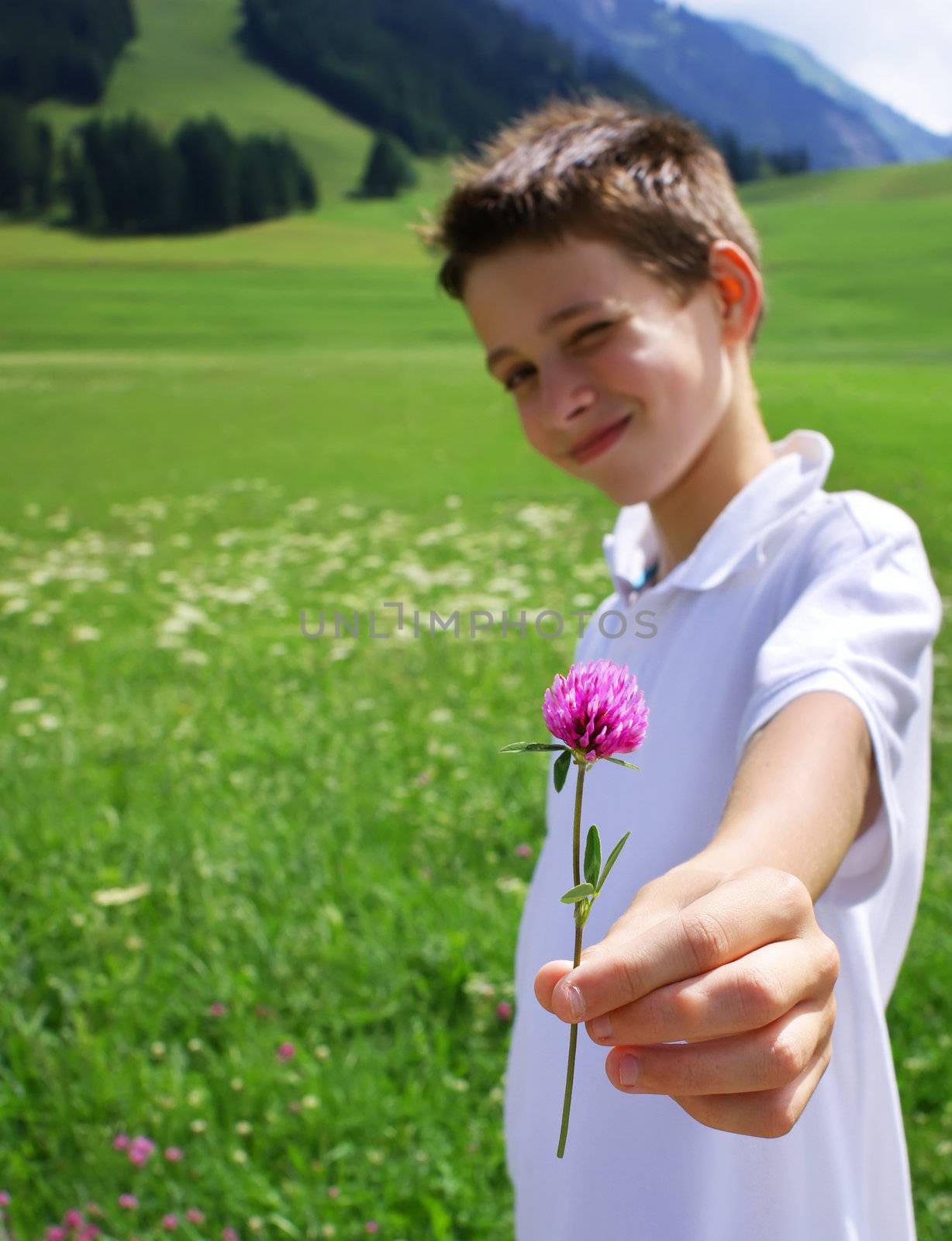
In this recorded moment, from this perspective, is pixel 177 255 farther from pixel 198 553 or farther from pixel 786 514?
pixel 786 514

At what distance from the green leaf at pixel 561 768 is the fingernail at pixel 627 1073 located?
11 cm

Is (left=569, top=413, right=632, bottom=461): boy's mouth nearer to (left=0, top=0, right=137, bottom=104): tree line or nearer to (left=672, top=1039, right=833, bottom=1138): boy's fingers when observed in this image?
(left=672, top=1039, right=833, bottom=1138): boy's fingers

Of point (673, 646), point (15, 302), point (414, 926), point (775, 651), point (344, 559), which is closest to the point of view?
point (775, 651)

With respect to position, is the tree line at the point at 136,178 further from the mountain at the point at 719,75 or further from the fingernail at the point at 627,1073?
the mountain at the point at 719,75

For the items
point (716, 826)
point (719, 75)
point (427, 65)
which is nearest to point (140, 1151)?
point (716, 826)

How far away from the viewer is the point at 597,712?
24 cm

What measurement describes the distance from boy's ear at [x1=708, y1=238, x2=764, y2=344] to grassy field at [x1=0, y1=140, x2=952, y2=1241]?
964mm

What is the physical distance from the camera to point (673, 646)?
65 centimetres

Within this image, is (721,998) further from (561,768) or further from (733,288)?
(733,288)

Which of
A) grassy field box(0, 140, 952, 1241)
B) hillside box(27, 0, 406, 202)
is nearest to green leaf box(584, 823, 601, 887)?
grassy field box(0, 140, 952, 1241)

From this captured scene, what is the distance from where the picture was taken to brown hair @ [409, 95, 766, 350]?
783 millimetres

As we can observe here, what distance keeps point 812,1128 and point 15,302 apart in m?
16.4

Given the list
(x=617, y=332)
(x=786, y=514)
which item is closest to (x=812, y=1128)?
(x=786, y=514)

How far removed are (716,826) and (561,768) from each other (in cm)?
36
